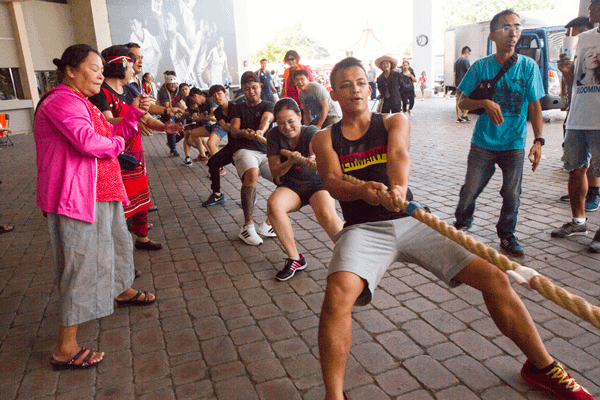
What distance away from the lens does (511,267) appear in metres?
1.94

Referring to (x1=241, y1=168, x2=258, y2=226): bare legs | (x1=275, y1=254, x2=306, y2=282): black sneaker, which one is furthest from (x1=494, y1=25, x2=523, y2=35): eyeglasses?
(x1=241, y1=168, x2=258, y2=226): bare legs

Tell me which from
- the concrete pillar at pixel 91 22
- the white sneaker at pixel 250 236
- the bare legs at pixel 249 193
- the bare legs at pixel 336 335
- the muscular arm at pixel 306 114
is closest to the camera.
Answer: the bare legs at pixel 336 335

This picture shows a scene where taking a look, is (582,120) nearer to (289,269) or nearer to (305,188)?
(305,188)

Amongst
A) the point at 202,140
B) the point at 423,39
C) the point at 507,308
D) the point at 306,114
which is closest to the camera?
the point at 507,308

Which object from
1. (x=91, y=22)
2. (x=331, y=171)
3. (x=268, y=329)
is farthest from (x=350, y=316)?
(x=91, y=22)

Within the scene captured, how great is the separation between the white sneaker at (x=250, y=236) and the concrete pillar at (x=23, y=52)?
50.5 ft

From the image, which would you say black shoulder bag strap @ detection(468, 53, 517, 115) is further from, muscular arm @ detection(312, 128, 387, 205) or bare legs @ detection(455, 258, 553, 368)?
bare legs @ detection(455, 258, 553, 368)

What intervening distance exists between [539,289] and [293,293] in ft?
7.58

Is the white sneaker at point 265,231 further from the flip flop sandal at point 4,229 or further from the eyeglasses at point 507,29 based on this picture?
the flip flop sandal at point 4,229

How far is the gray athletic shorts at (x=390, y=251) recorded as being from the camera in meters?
2.37

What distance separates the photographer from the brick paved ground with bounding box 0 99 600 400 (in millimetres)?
2646

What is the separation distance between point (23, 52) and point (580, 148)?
17.8m

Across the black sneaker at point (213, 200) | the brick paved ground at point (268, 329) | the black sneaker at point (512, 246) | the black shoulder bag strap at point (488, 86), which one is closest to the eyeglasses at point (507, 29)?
the black shoulder bag strap at point (488, 86)

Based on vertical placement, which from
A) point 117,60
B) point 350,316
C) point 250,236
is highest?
point 117,60
